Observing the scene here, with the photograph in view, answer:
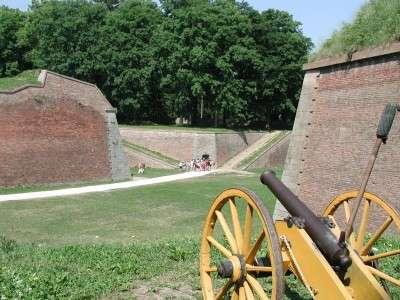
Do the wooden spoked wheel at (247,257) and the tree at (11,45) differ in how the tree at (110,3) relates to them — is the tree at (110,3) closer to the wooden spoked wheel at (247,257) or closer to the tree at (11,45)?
the tree at (11,45)

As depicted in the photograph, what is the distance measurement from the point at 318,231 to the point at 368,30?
8.15m

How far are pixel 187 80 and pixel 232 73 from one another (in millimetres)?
3349

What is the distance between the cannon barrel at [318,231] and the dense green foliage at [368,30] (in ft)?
22.7

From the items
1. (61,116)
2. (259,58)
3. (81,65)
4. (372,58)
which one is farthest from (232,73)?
(372,58)

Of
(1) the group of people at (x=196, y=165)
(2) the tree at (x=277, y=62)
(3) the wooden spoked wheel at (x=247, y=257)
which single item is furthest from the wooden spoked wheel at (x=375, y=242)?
(2) the tree at (x=277, y=62)

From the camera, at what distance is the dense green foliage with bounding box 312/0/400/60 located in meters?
11.0

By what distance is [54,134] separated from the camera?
24141 millimetres

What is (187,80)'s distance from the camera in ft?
135

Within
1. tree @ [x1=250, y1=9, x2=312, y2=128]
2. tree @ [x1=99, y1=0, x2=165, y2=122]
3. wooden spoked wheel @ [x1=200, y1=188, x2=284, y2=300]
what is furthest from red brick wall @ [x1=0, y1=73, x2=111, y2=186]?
tree @ [x1=250, y1=9, x2=312, y2=128]

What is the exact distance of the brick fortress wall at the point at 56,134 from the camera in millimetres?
22469

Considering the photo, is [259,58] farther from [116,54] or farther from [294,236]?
[294,236]

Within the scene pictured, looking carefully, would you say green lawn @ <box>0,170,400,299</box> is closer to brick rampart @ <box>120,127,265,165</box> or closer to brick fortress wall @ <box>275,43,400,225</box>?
brick fortress wall @ <box>275,43,400,225</box>

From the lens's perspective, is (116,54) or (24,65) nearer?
(116,54)

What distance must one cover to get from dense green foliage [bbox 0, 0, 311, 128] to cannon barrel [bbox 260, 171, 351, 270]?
1412 inches
